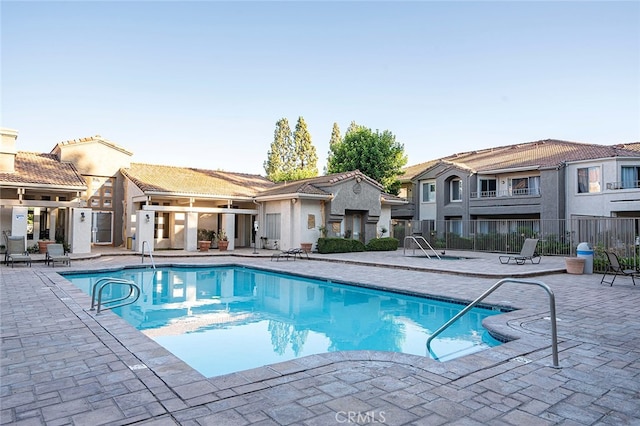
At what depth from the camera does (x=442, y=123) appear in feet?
84.8

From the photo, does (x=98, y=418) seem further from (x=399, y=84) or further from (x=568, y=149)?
(x=568, y=149)

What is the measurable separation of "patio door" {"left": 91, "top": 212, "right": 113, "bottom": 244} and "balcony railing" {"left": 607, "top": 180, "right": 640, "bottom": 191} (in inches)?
1213

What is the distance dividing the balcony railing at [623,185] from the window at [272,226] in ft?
66.9

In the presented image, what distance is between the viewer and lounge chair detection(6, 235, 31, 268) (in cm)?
1506

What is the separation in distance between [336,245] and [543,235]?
1197 cm

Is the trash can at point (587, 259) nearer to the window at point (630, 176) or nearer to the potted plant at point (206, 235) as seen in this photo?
the window at point (630, 176)

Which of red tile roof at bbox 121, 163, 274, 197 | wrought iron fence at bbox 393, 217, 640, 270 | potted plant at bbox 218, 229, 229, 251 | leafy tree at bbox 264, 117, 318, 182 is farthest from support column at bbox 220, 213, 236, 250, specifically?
leafy tree at bbox 264, 117, 318, 182

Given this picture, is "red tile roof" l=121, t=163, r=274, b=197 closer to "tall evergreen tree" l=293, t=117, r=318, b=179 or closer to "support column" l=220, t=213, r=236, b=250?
"support column" l=220, t=213, r=236, b=250

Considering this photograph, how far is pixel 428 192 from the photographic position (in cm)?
3562

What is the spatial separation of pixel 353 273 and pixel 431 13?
10.6 m

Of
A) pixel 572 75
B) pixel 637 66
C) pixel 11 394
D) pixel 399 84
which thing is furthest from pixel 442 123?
pixel 11 394

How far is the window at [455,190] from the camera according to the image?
109 feet

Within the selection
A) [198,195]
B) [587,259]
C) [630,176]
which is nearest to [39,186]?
[198,195]

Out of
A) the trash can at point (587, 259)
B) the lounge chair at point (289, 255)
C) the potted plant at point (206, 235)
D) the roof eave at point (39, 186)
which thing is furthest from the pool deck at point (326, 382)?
the potted plant at point (206, 235)
